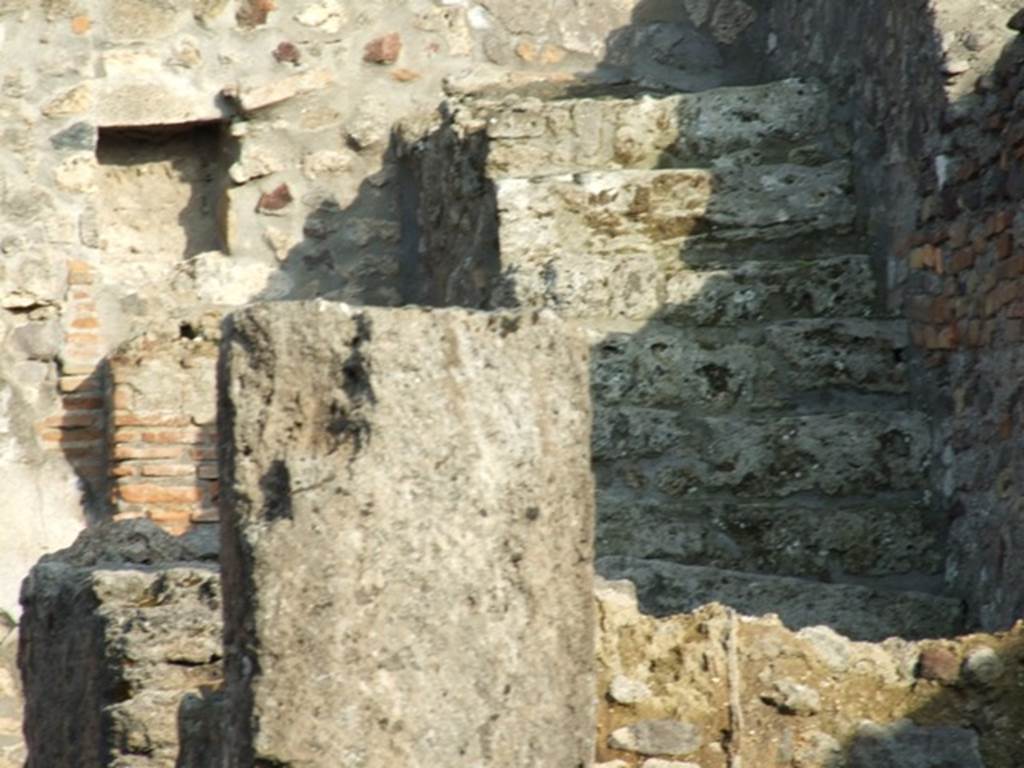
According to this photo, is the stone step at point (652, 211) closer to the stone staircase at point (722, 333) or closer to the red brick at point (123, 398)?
the stone staircase at point (722, 333)

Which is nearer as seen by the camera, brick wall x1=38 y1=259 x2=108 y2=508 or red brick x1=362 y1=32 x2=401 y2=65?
brick wall x1=38 y1=259 x2=108 y2=508

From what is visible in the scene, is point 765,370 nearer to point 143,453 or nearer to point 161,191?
point 143,453

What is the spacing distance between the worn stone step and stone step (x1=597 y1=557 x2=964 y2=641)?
25cm

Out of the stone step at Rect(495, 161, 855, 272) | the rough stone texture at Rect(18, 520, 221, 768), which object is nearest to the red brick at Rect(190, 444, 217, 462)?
the stone step at Rect(495, 161, 855, 272)

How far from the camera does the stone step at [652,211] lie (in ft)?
21.3

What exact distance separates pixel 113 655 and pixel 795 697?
1132 mm

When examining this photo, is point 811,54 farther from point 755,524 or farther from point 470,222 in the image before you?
point 755,524

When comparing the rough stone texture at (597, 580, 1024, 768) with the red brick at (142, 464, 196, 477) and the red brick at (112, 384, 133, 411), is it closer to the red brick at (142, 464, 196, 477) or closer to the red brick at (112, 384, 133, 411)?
the red brick at (142, 464, 196, 477)

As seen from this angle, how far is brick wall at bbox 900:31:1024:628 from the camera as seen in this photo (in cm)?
520

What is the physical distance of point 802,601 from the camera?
5.37 meters

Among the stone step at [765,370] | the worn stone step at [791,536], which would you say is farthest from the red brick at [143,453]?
the worn stone step at [791,536]

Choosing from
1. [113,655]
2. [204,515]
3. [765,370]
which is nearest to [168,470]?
[204,515]

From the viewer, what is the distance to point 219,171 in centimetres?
817

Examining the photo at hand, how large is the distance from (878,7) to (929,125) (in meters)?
0.69
